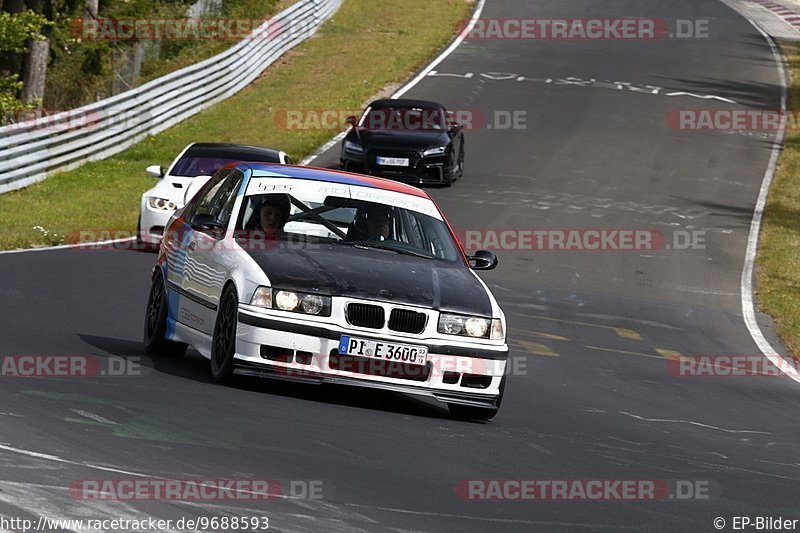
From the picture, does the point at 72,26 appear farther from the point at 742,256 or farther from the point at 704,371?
the point at 704,371

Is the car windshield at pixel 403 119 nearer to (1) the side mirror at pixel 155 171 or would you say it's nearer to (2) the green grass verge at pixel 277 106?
(2) the green grass verge at pixel 277 106

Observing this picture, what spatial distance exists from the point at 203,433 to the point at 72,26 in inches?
1398

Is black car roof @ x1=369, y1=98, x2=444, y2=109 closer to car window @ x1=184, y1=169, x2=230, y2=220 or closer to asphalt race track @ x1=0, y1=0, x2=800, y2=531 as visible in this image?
asphalt race track @ x1=0, y1=0, x2=800, y2=531

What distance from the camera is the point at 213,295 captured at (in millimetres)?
9820

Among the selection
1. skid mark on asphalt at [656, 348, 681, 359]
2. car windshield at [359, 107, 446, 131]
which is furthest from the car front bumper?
car windshield at [359, 107, 446, 131]

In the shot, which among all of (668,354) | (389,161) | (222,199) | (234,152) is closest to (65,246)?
(234,152)

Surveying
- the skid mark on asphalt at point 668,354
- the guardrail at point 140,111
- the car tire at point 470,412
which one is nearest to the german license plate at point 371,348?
the car tire at point 470,412

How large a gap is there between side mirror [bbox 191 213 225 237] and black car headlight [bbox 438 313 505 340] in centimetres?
184

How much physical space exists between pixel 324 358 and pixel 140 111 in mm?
24322

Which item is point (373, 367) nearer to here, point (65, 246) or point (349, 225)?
point (349, 225)

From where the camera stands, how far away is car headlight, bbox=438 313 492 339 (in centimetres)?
924

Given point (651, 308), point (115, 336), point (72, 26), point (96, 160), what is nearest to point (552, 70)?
point (72, 26)

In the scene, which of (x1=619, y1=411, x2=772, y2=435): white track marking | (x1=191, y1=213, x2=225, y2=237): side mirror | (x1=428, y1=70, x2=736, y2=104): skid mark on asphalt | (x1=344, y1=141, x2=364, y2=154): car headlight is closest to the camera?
(x1=191, y1=213, x2=225, y2=237): side mirror

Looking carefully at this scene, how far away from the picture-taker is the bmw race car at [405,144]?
87.7ft
